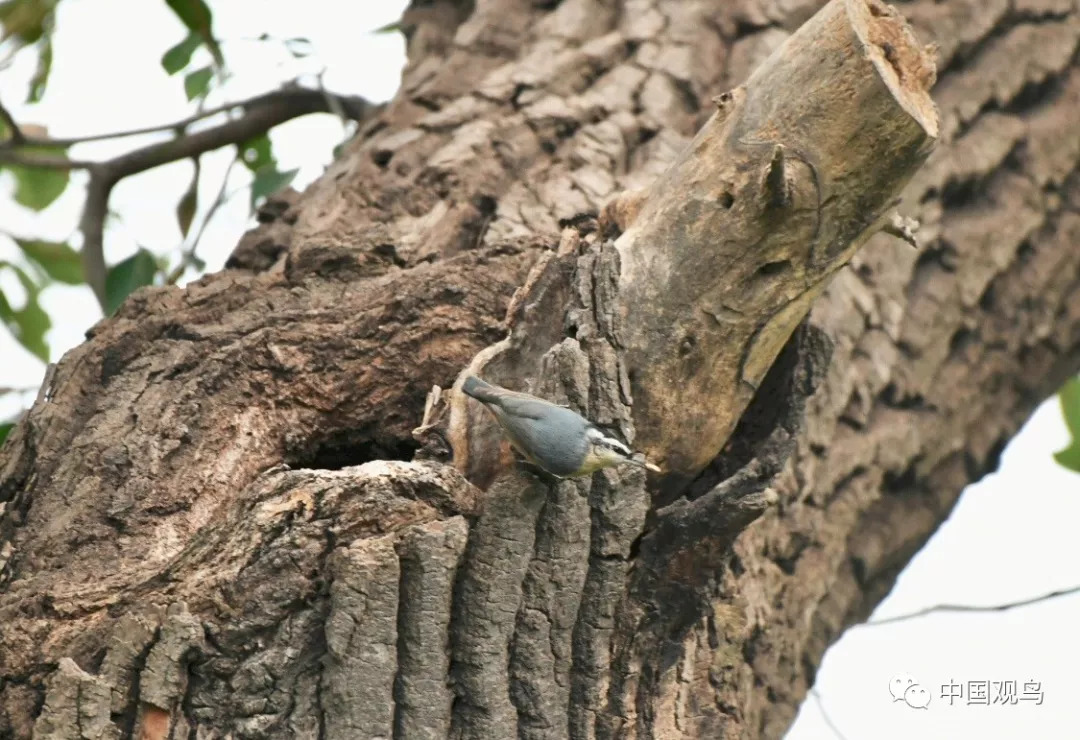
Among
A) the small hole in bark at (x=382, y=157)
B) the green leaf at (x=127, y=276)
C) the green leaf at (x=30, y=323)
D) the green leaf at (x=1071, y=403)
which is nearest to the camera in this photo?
the small hole in bark at (x=382, y=157)

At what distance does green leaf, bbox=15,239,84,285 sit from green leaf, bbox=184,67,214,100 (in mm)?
472

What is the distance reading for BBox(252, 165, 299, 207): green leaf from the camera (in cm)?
249

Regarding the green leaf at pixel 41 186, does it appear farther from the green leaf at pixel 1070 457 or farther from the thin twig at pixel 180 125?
Answer: the green leaf at pixel 1070 457

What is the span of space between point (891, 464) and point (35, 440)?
1.39 meters

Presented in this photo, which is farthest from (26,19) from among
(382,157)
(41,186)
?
(382,157)

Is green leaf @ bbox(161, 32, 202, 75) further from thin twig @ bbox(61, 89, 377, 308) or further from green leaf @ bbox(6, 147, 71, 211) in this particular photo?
green leaf @ bbox(6, 147, 71, 211)

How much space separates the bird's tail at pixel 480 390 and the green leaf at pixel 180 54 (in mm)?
1560

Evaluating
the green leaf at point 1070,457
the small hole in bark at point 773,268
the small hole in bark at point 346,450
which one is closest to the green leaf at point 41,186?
the small hole in bark at point 346,450

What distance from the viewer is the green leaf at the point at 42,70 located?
106 inches

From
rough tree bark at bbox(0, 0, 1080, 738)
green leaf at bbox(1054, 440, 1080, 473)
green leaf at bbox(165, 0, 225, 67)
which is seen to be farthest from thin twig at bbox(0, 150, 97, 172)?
green leaf at bbox(1054, 440, 1080, 473)

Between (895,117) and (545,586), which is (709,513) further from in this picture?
(895,117)

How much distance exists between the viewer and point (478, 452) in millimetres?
1339

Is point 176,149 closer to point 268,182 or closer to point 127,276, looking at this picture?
point 268,182

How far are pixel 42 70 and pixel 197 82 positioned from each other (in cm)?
39
